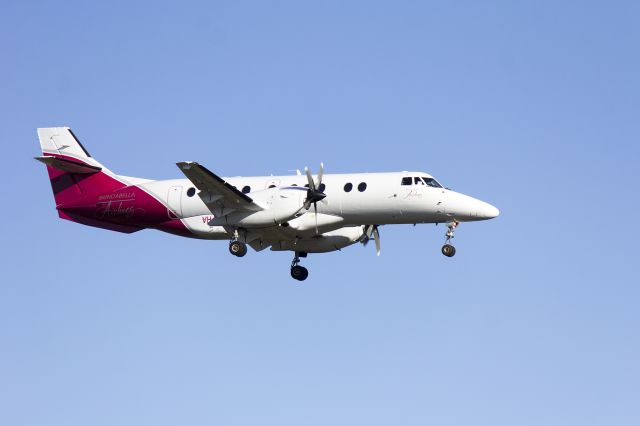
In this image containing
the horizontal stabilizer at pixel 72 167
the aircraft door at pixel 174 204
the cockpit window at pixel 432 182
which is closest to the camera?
the cockpit window at pixel 432 182

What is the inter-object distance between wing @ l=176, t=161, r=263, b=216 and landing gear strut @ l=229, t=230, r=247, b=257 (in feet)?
3.15

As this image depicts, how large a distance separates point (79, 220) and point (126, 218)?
2070mm

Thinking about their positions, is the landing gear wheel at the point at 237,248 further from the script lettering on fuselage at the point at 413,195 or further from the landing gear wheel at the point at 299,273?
the script lettering on fuselage at the point at 413,195

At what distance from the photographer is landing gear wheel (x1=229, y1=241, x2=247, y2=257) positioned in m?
35.0

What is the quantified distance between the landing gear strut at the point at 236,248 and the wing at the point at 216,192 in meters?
0.96

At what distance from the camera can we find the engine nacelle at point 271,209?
34.2 metres

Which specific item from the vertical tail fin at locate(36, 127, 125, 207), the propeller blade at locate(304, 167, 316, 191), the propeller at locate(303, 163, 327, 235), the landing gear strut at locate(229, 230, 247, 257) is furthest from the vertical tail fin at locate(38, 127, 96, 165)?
the propeller at locate(303, 163, 327, 235)

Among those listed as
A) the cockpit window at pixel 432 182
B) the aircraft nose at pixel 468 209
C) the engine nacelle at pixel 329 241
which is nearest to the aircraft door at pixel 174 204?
the engine nacelle at pixel 329 241

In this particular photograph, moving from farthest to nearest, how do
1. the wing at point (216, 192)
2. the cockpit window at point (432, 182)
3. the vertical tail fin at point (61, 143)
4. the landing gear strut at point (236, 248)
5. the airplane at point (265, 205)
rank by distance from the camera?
the vertical tail fin at point (61, 143) < the landing gear strut at point (236, 248) < the cockpit window at point (432, 182) < the airplane at point (265, 205) < the wing at point (216, 192)

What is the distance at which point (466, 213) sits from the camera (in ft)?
113

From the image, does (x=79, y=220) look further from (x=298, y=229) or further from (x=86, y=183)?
(x=298, y=229)

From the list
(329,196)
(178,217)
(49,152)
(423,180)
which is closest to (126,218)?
(178,217)

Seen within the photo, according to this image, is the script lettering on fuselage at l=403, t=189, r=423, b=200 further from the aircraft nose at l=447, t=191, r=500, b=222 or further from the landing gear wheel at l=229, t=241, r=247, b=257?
the landing gear wheel at l=229, t=241, r=247, b=257

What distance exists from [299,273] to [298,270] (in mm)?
117
